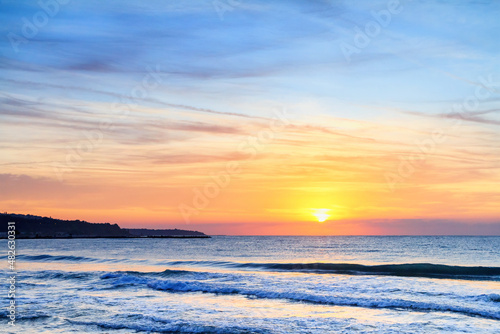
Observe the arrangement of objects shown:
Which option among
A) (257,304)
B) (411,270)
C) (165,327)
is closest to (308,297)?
(257,304)

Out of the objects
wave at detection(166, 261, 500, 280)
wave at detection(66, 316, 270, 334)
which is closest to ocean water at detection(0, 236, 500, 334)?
wave at detection(66, 316, 270, 334)

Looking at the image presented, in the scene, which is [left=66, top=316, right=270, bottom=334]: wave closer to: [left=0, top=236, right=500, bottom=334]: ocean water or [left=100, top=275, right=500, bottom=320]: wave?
[left=0, top=236, right=500, bottom=334]: ocean water

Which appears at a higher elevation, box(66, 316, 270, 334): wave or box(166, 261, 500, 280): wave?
box(166, 261, 500, 280): wave

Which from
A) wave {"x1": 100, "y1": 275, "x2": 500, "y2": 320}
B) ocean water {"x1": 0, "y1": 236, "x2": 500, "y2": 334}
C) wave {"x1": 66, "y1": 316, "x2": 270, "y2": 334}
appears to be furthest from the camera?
wave {"x1": 100, "y1": 275, "x2": 500, "y2": 320}

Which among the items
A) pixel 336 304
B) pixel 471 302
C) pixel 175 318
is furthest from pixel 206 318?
pixel 471 302

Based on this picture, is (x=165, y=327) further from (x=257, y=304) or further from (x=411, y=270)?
(x=411, y=270)

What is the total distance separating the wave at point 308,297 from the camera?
21.2 metres

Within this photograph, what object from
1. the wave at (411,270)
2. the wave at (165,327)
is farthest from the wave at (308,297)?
the wave at (411,270)

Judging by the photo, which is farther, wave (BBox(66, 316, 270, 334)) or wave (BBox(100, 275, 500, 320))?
wave (BBox(100, 275, 500, 320))

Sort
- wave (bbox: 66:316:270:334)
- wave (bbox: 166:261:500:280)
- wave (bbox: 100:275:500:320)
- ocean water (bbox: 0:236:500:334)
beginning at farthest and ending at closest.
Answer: wave (bbox: 166:261:500:280)
wave (bbox: 100:275:500:320)
ocean water (bbox: 0:236:500:334)
wave (bbox: 66:316:270:334)

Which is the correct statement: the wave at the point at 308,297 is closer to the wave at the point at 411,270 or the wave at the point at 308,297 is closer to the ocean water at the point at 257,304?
the ocean water at the point at 257,304

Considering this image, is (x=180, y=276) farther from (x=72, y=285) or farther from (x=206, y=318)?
(x=206, y=318)

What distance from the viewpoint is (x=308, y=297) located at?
81.8 ft

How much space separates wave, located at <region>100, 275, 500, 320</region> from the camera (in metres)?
21.2
